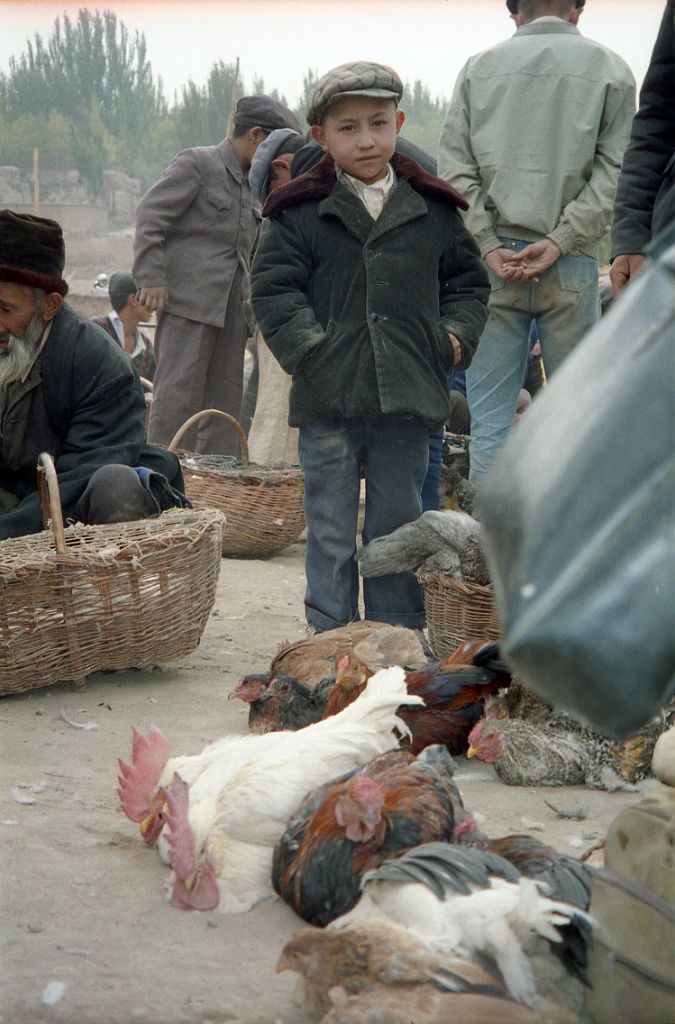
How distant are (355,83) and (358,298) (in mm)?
760

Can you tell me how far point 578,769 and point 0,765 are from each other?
1730 millimetres

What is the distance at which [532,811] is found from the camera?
2955mm

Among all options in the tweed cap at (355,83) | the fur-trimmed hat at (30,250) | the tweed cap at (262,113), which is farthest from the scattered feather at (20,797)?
the tweed cap at (262,113)

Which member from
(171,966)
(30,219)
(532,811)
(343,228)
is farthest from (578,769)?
(30,219)

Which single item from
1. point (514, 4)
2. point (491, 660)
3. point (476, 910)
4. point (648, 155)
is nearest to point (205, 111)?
point (514, 4)

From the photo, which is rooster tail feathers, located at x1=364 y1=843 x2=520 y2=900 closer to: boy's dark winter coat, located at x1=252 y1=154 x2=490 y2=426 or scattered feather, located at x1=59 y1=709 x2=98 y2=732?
scattered feather, located at x1=59 y1=709 x2=98 y2=732

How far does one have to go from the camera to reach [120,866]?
2.64 metres

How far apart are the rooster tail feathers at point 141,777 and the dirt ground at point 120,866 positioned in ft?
0.42

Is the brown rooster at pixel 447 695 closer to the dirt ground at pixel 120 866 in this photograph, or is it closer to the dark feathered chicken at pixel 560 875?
the dirt ground at pixel 120 866

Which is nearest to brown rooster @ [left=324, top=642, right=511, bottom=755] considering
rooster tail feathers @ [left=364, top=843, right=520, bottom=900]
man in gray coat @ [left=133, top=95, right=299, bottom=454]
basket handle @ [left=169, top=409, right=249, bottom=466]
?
rooster tail feathers @ [left=364, top=843, right=520, bottom=900]

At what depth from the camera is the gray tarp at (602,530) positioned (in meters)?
0.90

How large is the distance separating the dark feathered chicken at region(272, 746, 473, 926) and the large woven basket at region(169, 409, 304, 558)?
12.3ft

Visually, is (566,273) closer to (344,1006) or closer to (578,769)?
(578,769)

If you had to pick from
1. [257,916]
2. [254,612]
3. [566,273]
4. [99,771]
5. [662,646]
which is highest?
[662,646]
